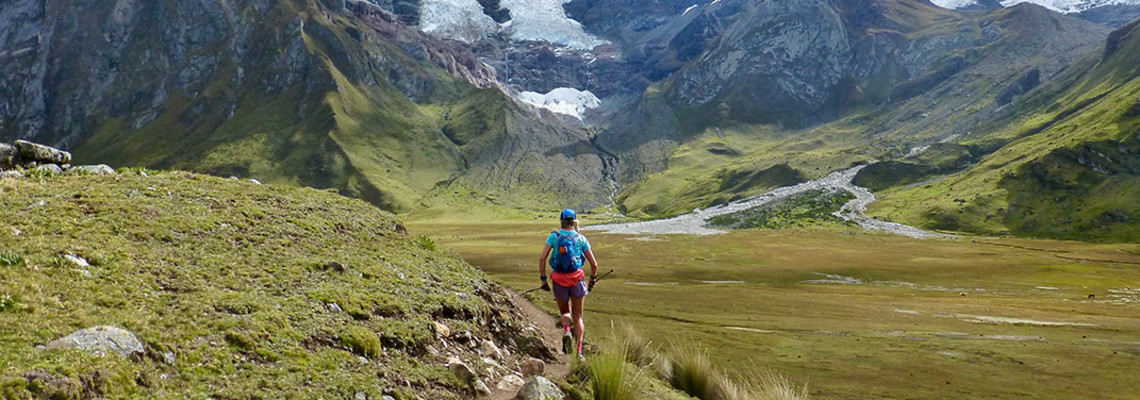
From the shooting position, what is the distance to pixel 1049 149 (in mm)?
192000

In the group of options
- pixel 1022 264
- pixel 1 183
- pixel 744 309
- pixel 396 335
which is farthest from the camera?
pixel 1022 264

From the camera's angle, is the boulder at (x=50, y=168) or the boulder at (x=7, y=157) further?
the boulder at (x=7, y=157)

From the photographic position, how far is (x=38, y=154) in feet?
81.5

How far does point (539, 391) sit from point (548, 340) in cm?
1150

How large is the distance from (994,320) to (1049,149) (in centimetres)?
20912

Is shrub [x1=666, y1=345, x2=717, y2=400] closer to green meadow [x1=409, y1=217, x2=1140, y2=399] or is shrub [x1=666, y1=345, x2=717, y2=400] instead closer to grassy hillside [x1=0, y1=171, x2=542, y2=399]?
green meadow [x1=409, y1=217, x2=1140, y2=399]

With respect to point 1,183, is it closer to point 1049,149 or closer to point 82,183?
point 82,183

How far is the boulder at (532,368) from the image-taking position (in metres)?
16.9

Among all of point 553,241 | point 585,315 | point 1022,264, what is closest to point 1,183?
point 553,241

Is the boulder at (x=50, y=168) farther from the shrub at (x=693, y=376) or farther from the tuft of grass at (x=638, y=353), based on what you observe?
the shrub at (x=693, y=376)

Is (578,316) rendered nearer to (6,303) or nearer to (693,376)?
(693,376)

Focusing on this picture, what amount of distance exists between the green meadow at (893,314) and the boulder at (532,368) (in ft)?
22.8

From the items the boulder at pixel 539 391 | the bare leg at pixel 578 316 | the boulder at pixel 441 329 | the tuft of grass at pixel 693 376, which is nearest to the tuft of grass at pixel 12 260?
the boulder at pixel 441 329

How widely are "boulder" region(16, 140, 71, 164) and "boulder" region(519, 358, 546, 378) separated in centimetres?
2324
